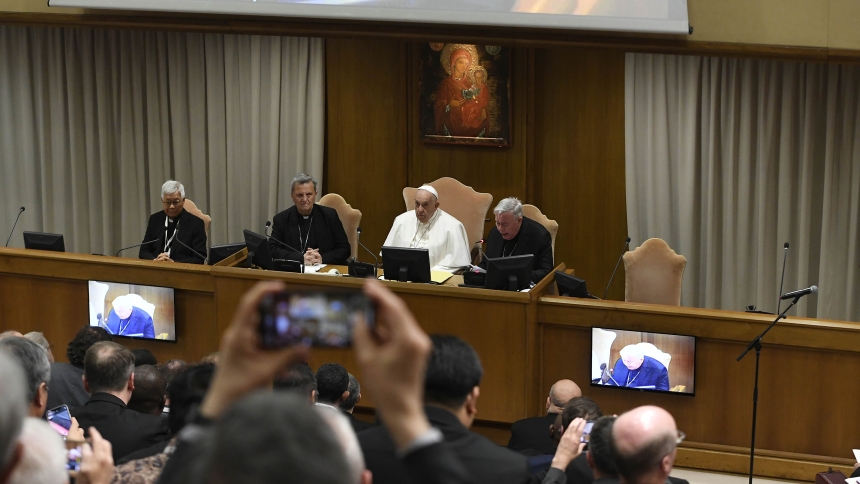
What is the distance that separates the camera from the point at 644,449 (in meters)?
2.51

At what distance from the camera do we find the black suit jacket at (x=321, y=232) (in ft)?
25.5

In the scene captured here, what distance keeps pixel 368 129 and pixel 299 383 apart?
5.69m

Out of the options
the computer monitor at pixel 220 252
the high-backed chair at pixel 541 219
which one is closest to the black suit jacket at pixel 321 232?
the computer monitor at pixel 220 252

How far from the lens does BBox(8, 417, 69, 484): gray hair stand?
64.1 inches

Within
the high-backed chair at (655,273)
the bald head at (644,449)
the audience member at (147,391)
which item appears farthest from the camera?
the high-backed chair at (655,273)

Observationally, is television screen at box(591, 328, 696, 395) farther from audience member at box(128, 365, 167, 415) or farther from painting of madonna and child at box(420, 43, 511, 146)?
painting of madonna and child at box(420, 43, 511, 146)

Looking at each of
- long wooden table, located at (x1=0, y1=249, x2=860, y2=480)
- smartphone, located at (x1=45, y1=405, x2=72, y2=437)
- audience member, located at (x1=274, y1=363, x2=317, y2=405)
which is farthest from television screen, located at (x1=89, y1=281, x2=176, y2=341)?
smartphone, located at (x1=45, y1=405, x2=72, y2=437)

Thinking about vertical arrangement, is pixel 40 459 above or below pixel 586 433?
above

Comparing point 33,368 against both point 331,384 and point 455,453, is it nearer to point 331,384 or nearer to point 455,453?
point 331,384

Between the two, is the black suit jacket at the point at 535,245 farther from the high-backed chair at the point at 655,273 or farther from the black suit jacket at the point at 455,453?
the black suit jacket at the point at 455,453

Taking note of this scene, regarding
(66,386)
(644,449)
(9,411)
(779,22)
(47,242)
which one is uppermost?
(779,22)

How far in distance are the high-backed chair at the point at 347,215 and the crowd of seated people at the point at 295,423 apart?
149 inches

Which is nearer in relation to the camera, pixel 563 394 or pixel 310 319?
pixel 310 319

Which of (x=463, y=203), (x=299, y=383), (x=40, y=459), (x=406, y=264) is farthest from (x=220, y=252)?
(x=40, y=459)
